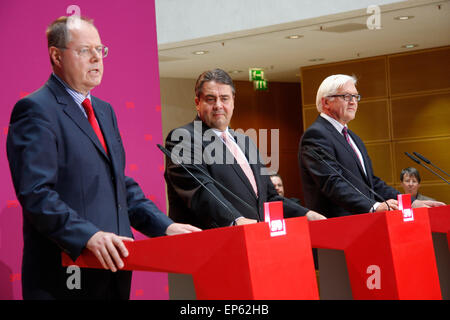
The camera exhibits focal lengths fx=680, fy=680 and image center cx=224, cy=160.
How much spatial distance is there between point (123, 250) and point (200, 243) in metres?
0.21

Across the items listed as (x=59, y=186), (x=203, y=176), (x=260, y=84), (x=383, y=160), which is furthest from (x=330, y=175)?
(x=260, y=84)

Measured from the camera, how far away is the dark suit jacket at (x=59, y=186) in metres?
1.84

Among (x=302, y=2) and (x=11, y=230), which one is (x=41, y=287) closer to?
(x=11, y=230)

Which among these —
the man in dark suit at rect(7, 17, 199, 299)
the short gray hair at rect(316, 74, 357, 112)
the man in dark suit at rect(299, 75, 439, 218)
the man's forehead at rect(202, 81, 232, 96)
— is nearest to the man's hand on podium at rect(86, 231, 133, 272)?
the man in dark suit at rect(7, 17, 199, 299)

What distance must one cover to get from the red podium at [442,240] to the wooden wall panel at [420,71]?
710cm

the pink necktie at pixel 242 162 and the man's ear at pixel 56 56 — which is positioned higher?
the man's ear at pixel 56 56

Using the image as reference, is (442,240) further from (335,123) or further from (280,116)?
(280,116)

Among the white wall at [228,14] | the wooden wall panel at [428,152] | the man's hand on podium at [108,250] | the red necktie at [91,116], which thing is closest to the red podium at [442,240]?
the red necktie at [91,116]

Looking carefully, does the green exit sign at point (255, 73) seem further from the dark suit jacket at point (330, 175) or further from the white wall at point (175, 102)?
the dark suit jacket at point (330, 175)

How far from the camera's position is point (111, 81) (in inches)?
119

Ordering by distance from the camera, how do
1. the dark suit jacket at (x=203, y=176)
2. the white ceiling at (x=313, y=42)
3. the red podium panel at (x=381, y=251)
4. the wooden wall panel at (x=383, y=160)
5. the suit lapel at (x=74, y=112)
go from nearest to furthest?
the suit lapel at (x=74, y=112)
the red podium panel at (x=381, y=251)
the dark suit jacket at (x=203, y=176)
the white ceiling at (x=313, y=42)
the wooden wall panel at (x=383, y=160)

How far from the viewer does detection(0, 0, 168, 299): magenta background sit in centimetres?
252

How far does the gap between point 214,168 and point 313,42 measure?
6.40 metres
